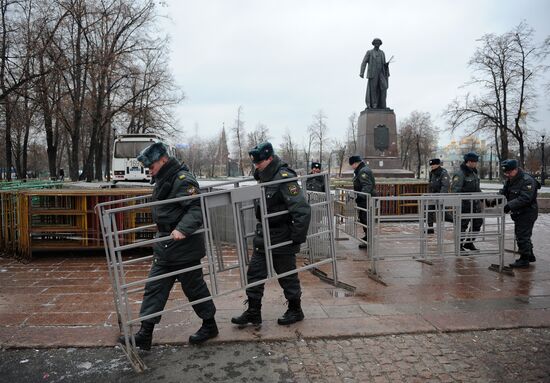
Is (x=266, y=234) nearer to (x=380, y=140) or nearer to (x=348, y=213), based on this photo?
(x=348, y=213)

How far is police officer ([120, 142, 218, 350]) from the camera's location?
12.8 ft

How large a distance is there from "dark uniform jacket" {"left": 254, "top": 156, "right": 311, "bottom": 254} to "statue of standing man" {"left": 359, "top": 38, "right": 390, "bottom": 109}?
1638cm

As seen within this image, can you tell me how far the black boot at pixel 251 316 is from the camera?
452 cm

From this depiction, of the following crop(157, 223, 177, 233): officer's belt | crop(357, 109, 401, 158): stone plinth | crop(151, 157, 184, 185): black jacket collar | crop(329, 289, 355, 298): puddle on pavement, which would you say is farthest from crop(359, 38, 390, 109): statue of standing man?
crop(157, 223, 177, 233): officer's belt

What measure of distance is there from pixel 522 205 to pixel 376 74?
1405 centimetres

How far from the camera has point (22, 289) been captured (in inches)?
231

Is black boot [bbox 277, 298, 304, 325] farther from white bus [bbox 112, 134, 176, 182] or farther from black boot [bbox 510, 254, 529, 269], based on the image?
white bus [bbox 112, 134, 176, 182]

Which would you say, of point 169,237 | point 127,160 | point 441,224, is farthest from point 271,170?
point 127,160

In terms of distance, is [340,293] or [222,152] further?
[222,152]

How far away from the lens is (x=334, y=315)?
4.82 meters

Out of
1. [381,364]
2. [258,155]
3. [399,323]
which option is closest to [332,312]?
[399,323]

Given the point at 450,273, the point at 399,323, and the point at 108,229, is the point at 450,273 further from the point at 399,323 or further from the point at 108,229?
the point at 108,229

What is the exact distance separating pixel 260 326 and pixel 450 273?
11.9 feet

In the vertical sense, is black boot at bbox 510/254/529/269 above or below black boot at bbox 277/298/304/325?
below
